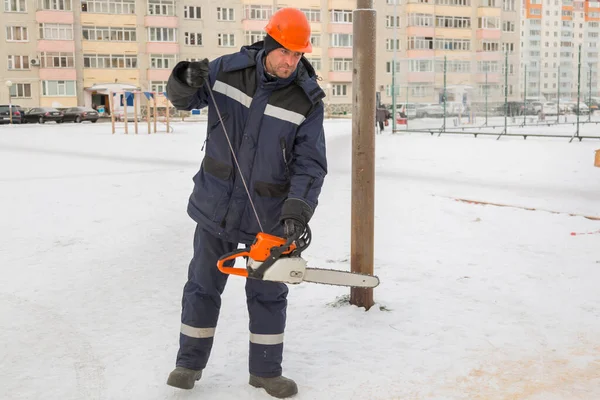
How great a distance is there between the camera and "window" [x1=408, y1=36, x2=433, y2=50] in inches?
2625

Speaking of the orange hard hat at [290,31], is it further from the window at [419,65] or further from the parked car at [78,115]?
the parked car at [78,115]

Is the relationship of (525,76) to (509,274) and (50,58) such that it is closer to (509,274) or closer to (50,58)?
(509,274)

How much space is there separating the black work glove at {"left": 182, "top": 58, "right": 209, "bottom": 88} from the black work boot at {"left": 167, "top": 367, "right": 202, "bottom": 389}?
4.11 feet

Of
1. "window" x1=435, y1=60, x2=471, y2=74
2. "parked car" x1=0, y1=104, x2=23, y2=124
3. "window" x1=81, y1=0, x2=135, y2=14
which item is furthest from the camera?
"window" x1=81, y1=0, x2=135, y2=14

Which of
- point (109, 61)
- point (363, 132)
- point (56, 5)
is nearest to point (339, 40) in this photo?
point (109, 61)

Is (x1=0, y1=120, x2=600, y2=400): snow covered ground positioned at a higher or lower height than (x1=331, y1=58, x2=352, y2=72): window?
lower

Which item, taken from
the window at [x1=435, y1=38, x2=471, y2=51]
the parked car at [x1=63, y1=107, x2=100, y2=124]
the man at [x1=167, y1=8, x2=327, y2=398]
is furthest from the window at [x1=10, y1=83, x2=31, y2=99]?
the man at [x1=167, y1=8, x2=327, y2=398]

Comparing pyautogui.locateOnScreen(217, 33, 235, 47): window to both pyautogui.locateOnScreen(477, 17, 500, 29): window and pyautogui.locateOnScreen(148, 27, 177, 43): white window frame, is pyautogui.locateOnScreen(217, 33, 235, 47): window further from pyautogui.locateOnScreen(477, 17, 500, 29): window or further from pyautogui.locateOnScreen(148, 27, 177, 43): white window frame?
pyautogui.locateOnScreen(477, 17, 500, 29): window

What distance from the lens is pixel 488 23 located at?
230ft

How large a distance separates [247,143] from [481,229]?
162 inches

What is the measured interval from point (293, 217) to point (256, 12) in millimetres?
63672

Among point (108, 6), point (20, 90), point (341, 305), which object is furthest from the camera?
point (108, 6)

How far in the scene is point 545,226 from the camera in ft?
21.9

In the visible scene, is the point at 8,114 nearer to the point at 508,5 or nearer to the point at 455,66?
the point at 455,66
